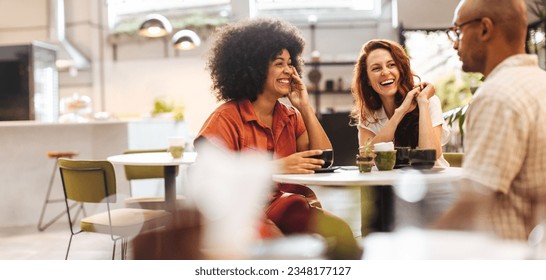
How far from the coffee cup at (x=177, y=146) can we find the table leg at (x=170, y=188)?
0.42 feet

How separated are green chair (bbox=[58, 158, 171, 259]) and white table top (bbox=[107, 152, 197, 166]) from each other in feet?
0.17

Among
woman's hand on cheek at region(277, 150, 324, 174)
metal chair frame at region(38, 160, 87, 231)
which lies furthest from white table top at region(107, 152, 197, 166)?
woman's hand on cheek at region(277, 150, 324, 174)

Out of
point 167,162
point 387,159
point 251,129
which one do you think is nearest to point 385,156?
point 387,159

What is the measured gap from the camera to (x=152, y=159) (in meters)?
1.95

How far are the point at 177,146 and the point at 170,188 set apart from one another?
383 millimetres

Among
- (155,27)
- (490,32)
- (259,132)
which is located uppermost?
(155,27)

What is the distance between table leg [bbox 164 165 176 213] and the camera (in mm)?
1578

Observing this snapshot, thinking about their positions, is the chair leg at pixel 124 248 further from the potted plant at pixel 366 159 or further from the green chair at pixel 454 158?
the green chair at pixel 454 158

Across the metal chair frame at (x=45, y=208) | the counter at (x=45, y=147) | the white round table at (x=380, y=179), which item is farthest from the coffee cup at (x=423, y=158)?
the metal chair frame at (x=45, y=208)

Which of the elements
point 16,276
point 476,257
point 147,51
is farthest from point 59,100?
Result: point 476,257

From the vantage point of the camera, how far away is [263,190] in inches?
56.0

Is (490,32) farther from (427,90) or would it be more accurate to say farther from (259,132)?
(259,132)

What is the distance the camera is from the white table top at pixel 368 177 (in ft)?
3.95

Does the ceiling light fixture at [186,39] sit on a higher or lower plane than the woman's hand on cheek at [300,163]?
higher
